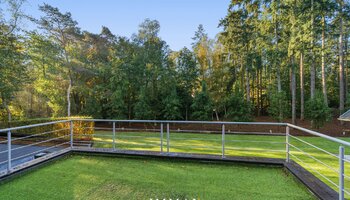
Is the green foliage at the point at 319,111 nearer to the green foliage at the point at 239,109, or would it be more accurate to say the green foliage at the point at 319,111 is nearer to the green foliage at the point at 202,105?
the green foliage at the point at 239,109

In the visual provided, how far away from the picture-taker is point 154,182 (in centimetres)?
292

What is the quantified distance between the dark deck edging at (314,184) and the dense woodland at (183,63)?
33.4ft

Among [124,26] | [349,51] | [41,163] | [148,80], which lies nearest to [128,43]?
[124,26]

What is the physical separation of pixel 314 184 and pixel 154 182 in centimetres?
205

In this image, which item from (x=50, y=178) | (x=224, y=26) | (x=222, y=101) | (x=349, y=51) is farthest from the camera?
(x=349, y=51)

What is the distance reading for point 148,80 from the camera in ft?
51.9

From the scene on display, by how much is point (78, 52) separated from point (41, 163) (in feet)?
44.9

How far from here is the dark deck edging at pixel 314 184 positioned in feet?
7.49

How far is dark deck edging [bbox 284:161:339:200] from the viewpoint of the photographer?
7.49 feet

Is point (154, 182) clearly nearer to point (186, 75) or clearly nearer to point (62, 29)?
point (186, 75)

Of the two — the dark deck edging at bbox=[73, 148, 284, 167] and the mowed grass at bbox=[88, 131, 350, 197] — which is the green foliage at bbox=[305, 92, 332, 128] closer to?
the mowed grass at bbox=[88, 131, 350, 197]

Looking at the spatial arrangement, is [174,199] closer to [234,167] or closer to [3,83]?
[234,167]

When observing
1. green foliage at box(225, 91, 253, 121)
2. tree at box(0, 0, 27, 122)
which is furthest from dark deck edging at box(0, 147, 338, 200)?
green foliage at box(225, 91, 253, 121)

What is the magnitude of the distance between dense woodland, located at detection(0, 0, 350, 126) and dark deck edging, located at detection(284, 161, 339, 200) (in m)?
10.2
